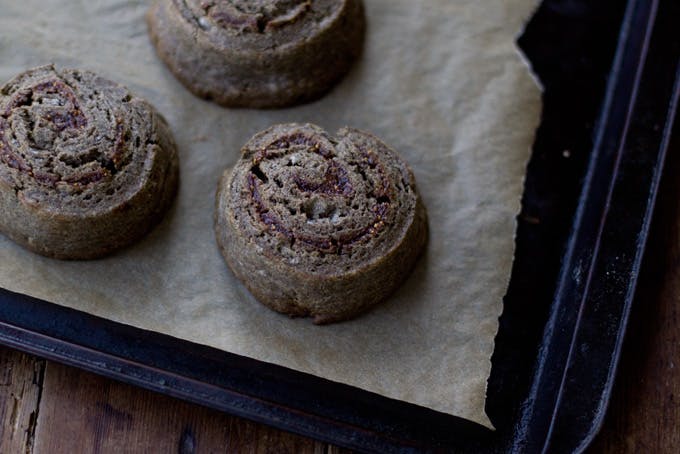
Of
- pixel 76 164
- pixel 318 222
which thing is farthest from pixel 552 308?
pixel 76 164

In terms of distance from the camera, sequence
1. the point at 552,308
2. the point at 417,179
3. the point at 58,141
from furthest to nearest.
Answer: the point at 417,179
the point at 552,308
the point at 58,141

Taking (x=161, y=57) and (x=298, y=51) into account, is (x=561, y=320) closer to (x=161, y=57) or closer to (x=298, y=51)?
(x=298, y=51)

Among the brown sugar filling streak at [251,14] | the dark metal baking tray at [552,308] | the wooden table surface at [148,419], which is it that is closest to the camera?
the dark metal baking tray at [552,308]

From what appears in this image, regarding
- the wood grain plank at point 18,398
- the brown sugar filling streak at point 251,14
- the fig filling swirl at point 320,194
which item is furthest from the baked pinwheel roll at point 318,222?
the wood grain plank at point 18,398

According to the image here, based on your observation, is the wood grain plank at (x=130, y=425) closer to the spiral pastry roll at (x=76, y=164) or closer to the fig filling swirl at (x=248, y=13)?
the spiral pastry roll at (x=76, y=164)

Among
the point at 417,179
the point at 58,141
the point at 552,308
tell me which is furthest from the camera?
the point at 417,179

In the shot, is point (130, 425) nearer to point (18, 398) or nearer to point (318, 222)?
point (18, 398)

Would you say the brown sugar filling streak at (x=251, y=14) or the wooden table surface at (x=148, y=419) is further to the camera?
the brown sugar filling streak at (x=251, y=14)

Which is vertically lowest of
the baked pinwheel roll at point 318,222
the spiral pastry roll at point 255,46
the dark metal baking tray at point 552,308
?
the dark metal baking tray at point 552,308
